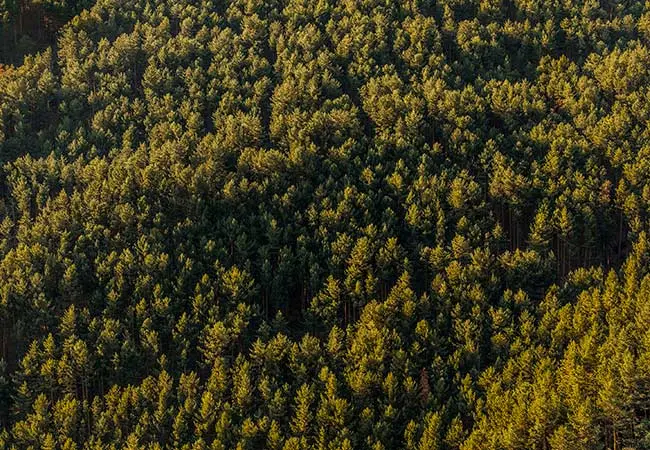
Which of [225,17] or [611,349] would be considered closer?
[611,349]

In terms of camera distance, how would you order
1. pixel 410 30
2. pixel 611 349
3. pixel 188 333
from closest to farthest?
pixel 611 349 < pixel 188 333 < pixel 410 30

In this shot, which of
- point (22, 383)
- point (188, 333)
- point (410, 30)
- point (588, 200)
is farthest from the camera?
point (410, 30)

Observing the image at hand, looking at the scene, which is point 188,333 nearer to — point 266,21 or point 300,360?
point 300,360

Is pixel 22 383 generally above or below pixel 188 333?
below

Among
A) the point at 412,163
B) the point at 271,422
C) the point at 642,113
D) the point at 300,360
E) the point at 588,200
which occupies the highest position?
the point at 642,113

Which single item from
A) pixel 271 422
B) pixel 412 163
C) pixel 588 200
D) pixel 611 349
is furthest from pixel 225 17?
pixel 611 349

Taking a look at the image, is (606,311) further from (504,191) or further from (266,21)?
(266,21)
